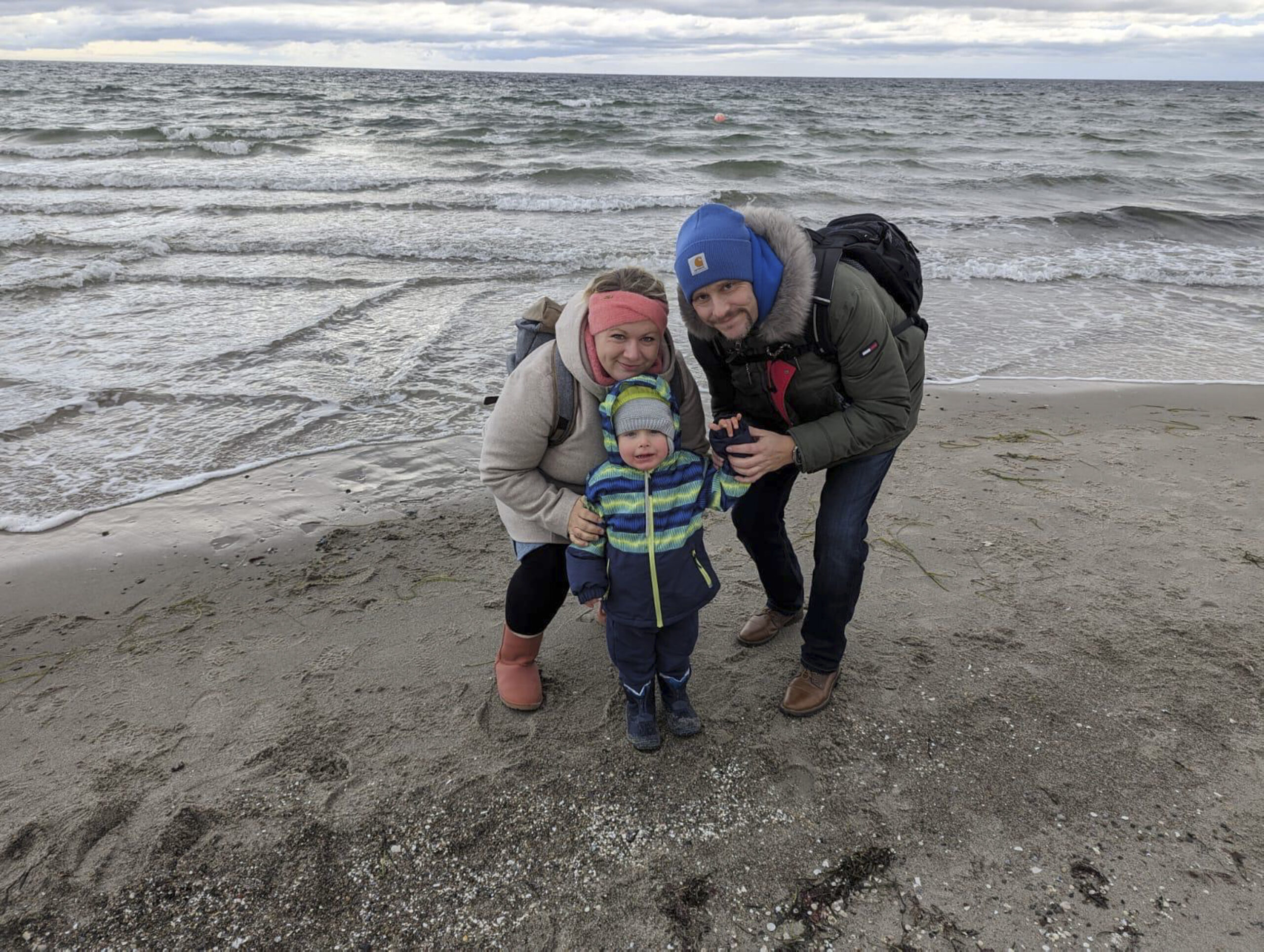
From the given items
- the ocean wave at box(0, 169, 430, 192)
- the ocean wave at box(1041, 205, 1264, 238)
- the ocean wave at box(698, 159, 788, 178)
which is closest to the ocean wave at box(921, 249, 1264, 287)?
the ocean wave at box(1041, 205, 1264, 238)

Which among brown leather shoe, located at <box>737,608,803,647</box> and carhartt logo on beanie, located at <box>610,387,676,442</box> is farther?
brown leather shoe, located at <box>737,608,803,647</box>

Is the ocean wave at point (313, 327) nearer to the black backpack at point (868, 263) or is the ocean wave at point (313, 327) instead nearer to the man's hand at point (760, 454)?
the man's hand at point (760, 454)

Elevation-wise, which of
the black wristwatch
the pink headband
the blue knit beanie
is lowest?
the black wristwatch

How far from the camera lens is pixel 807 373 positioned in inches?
104

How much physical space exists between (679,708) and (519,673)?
640 mm

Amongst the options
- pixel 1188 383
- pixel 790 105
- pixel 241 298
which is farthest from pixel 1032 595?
pixel 790 105

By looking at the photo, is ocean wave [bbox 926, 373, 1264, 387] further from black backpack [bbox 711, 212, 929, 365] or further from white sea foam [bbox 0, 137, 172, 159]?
white sea foam [bbox 0, 137, 172, 159]

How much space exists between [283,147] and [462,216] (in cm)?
1150

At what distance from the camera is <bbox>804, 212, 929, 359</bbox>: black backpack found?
248cm

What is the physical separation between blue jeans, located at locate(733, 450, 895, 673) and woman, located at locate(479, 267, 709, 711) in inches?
18.1

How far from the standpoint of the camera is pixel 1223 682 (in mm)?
3193

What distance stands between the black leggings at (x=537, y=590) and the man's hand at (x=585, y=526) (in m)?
0.27

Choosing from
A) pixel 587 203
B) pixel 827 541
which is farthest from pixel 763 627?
pixel 587 203

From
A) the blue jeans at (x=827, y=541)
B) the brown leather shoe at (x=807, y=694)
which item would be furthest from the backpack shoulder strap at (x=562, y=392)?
the brown leather shoe at (x=807, y=694)
